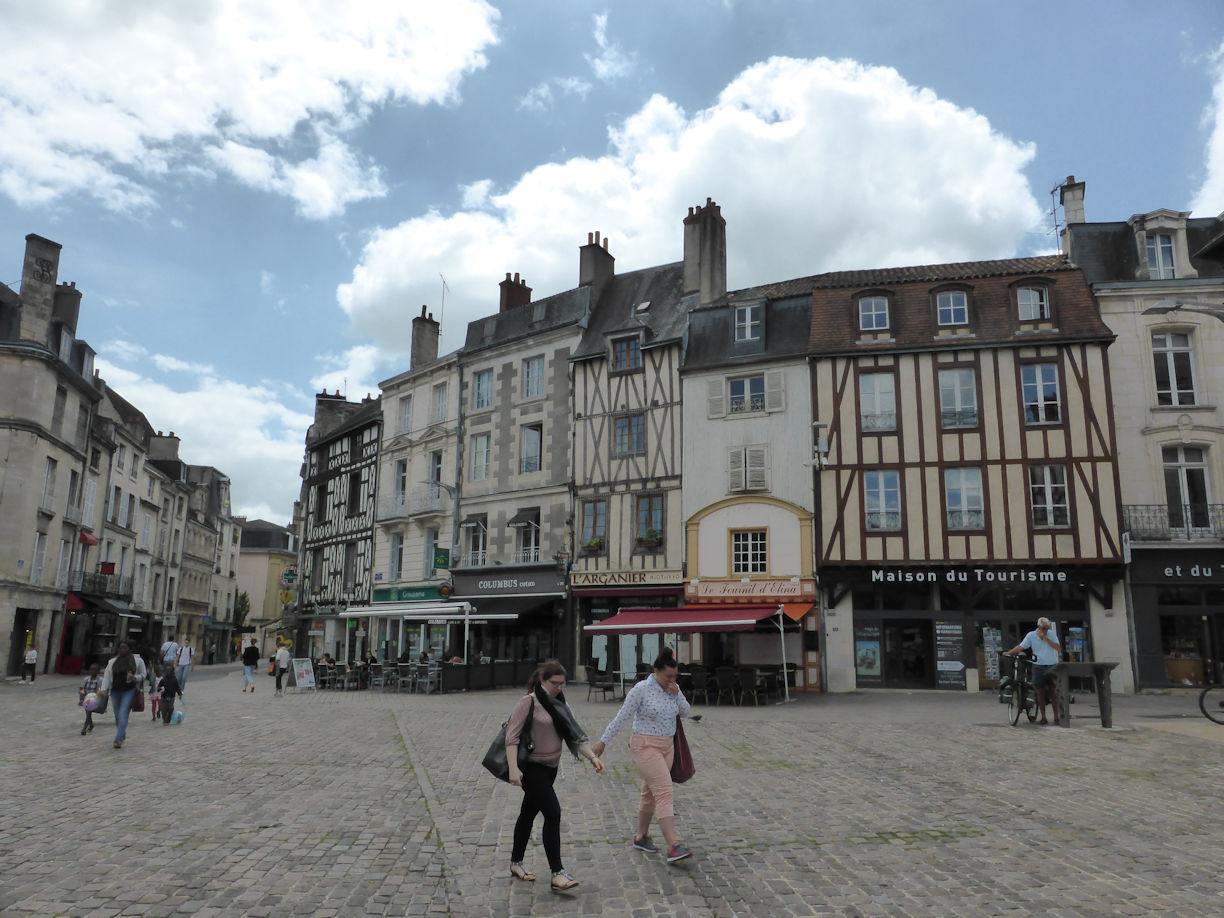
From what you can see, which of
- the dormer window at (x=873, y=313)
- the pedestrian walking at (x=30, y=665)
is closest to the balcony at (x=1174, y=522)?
the dormer window at (x=873, y=313)

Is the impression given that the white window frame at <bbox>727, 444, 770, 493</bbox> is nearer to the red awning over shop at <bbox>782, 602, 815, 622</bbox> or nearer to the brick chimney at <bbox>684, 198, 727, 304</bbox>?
the red awning over shop at <bbox>782, 602, 815, 622</bbox>

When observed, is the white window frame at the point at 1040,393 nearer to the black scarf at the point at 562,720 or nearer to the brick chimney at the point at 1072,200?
the brick chimney at the point at 1072,200

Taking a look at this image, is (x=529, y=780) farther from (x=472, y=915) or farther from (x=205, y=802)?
(x=205, y=802)

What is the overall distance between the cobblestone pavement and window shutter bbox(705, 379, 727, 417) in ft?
41.2

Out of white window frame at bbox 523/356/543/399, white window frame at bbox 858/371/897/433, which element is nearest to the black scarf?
white window frame at bbox 858/371/897/433

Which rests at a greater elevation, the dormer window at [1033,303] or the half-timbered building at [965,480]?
the dormer window at [1033,303]

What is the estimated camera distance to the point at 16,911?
15.8ft

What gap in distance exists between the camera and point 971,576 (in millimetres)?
21125

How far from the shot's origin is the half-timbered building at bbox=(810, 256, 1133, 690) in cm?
2070

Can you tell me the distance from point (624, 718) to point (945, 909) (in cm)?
215

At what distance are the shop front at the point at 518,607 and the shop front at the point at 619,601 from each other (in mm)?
711

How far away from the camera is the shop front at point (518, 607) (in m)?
26.1

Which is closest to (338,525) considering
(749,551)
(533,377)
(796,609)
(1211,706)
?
(533,377)

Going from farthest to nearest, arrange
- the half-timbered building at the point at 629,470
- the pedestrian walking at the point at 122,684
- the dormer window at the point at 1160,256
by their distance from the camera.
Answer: the half-timbered building at the point at 629,470 → the dormer window at the point at 1160,256 → the pedestrian walking at the point at 122,684
